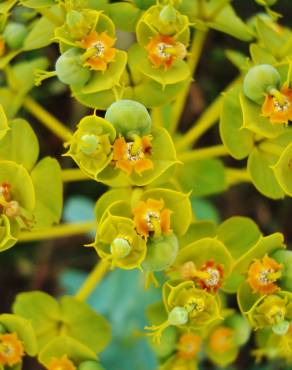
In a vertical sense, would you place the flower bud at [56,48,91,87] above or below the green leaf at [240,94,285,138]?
below

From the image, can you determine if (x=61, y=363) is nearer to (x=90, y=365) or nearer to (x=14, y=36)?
(x=90, y=365)

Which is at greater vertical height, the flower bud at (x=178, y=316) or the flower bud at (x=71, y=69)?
the flower bud at (x=71, y=69)

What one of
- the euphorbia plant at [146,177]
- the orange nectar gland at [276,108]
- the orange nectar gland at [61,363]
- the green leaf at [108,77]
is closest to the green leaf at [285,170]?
the euphorbia plant at [146,177]

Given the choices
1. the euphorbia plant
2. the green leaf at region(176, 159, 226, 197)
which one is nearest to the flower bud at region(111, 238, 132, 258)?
the euphorbia plant

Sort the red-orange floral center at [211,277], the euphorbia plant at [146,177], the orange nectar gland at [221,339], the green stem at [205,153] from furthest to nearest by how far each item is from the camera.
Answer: the orange nectar gland at [221,339] < the green stem at [205,153] < the red-orange floral center at [211,277] < the euphorbia plant at [146,177]

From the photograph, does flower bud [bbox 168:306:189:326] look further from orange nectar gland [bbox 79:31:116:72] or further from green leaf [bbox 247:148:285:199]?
orange nectar gland [bbox 79:31:116:72]

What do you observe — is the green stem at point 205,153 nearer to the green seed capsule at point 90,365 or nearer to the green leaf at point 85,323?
the green leaf at point 85,323

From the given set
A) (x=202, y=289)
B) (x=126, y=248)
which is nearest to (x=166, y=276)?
(x=202, y=289)
